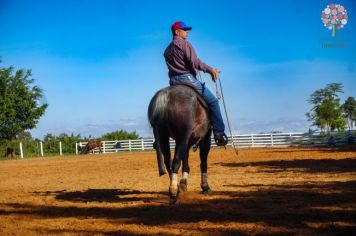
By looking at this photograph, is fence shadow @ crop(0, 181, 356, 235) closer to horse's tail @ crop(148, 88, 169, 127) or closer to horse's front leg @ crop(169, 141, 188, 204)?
horse's front leg @ crop(169, 141, 188, 204)

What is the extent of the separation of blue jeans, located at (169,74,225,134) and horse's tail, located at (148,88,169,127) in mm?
630

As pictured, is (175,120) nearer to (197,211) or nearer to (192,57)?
(192,57)

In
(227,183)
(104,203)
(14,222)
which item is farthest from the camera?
(227,183)

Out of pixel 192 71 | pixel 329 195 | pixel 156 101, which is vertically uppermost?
pixel 192 71

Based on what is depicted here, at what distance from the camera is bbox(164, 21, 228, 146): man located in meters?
7.24

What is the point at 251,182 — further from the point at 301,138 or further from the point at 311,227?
the point at 301,138

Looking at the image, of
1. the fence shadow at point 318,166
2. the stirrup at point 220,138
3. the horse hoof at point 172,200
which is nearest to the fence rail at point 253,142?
the fence shadow at point 318,166

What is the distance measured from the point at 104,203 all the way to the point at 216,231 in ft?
10.5

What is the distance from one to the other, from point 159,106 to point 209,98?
1.05m

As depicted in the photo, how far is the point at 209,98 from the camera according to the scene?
720 centimetres

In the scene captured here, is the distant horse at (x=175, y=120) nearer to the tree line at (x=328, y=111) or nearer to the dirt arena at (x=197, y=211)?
the dirt arena at (x=197, y=211)

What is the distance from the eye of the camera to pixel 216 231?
4.41 meters

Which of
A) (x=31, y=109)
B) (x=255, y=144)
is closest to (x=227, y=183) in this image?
(x=255, y=144)

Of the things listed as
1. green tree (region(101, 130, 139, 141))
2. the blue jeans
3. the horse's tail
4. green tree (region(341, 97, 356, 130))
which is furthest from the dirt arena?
green tree (region(341, 97, 356, 130))
